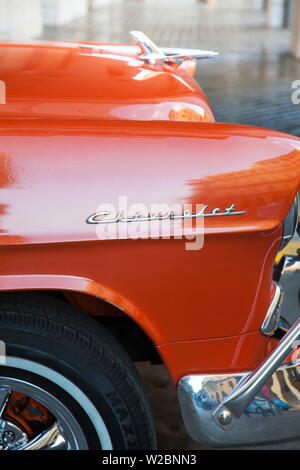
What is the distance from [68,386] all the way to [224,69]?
10.0 metres

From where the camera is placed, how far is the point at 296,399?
1683 mm

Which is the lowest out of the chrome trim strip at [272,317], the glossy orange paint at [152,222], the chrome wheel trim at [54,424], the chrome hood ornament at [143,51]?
the chrome wheel trim at [54,424]

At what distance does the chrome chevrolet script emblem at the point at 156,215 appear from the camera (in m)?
1.47

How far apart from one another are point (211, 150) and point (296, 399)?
2.42ft


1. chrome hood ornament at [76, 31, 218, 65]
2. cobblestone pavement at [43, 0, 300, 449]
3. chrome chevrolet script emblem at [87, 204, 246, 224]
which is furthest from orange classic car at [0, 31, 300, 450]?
chrome hood ornament at [76, 31, 218, 65]

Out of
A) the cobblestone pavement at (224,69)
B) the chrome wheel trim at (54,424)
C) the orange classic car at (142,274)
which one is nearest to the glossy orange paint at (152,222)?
the orange classic car at (142,274)

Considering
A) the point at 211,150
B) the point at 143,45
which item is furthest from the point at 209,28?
the point at 211,150

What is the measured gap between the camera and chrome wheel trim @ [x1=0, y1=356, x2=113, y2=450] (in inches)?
61.8

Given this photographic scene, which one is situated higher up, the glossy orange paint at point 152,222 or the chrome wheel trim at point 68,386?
the glossy orange paint at point 152,222

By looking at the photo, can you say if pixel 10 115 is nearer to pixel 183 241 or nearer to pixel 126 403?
pixel 183 241

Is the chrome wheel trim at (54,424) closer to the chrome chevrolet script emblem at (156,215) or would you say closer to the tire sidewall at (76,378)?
the tire sidewall at (76,378)

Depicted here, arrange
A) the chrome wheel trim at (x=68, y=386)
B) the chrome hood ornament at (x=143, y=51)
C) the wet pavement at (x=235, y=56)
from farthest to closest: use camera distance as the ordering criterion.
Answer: the wet pavement at (x=235, y=56) → the chrome hood ornament at (x=143, y=51) → the chrome wheel trim at (x=68, y=386)

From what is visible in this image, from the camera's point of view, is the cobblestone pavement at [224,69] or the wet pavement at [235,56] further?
the wet pavement at [235,56]

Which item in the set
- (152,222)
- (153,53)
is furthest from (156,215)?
(153,53)
